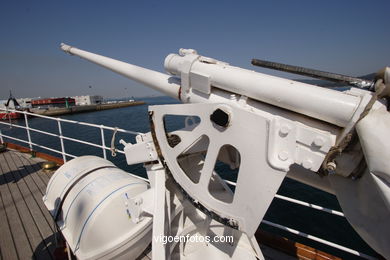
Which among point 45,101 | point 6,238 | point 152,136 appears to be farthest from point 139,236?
point 45,101

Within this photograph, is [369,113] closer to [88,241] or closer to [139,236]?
[139,236]

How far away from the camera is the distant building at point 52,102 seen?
51531 mm

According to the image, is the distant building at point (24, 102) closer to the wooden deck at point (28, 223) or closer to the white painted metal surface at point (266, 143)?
the wooden deck at point (28, 223)

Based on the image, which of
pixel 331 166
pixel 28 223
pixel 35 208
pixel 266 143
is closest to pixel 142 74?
pixel 266 143

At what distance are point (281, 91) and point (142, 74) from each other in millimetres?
1474

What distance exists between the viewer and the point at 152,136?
1.73 meters

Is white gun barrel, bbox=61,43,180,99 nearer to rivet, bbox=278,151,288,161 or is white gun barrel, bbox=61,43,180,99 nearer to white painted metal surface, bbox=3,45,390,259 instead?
white painted metal surface, bbox=3,45,390,259

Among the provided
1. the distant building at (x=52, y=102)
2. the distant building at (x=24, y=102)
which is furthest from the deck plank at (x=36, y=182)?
the distant building at (x=24, y=102)

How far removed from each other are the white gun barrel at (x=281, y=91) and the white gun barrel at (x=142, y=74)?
283 millimetres

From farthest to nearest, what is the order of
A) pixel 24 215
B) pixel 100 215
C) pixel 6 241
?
pixel 24 215
pixel 6 241
pixel 100 215

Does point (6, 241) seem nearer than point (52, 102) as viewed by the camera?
Yes

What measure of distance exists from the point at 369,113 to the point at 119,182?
2014mm

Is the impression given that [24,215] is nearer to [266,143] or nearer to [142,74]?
[142,74]

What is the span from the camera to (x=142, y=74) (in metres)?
2.11
